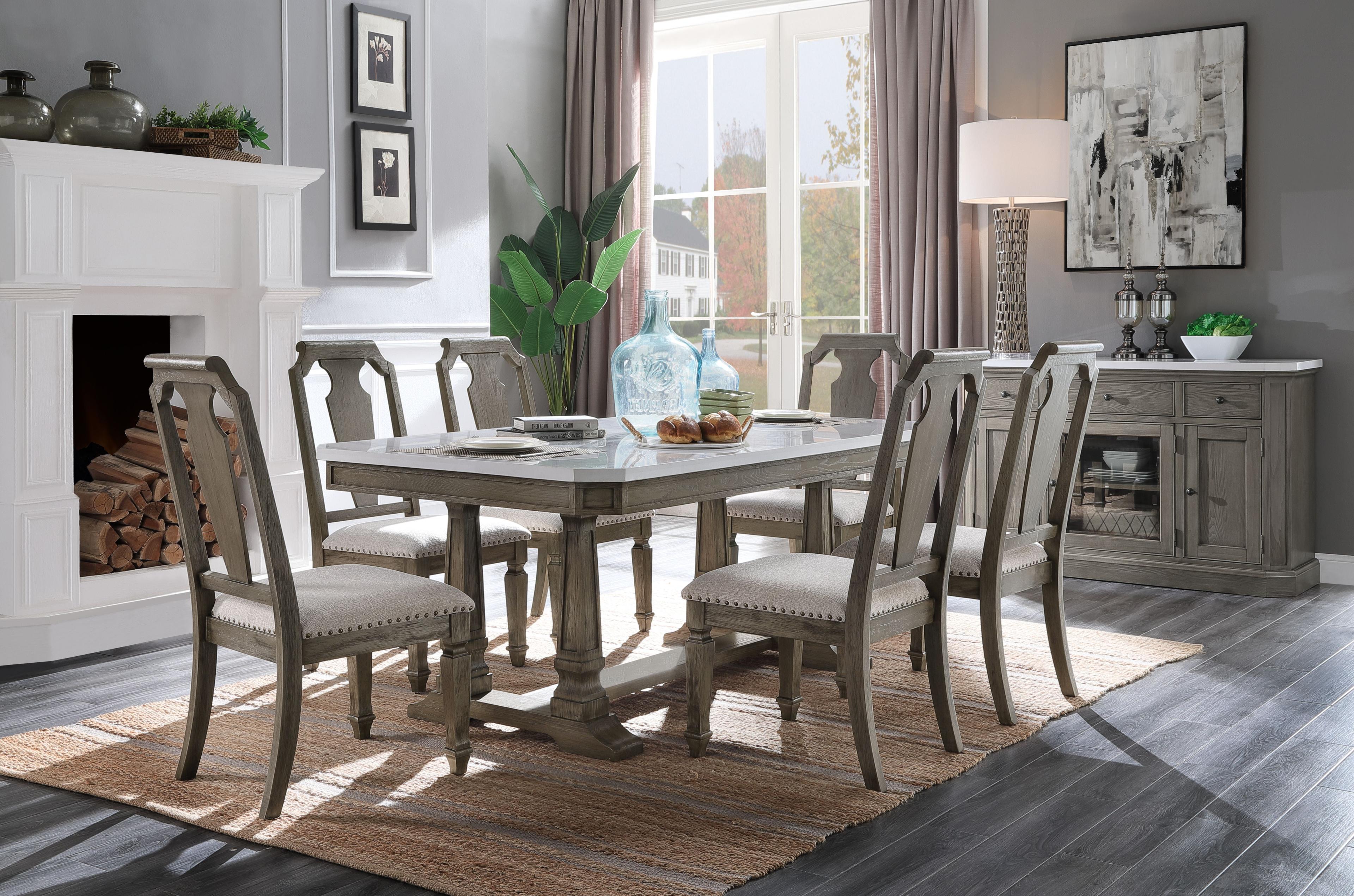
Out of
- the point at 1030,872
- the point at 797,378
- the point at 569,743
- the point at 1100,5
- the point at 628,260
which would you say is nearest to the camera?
the point at 1030,872

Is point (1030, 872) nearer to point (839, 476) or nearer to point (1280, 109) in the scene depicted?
point (839, 476)

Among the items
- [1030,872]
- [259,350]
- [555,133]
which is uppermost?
[555,133]

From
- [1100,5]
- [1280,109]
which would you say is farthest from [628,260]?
[1280,109]

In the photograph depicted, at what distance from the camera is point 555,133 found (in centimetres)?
725

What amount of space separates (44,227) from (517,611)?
1830mm

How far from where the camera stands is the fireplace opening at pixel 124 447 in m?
4.19

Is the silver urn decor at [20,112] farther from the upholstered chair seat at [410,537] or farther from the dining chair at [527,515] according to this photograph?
the upholstered chair seat at [410,537]

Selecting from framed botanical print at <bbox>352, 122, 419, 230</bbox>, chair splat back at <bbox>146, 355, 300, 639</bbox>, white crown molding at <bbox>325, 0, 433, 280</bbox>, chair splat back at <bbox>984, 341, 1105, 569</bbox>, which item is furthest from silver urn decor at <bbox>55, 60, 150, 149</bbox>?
chair splat back at <bbox>984, 341, 1105, 569</bbox>

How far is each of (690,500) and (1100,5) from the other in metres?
3.78

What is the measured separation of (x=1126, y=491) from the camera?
5.12 m

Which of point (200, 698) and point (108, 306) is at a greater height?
point (108, 306)

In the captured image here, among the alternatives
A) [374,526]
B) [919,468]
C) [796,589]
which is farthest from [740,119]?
[796,589]

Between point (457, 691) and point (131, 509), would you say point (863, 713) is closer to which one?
point (457, 691)

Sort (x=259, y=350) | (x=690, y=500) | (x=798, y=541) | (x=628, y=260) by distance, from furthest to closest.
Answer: (x=628, y=260), (x=259, y=350), (x=798, y=541), (x=690, y=500)
